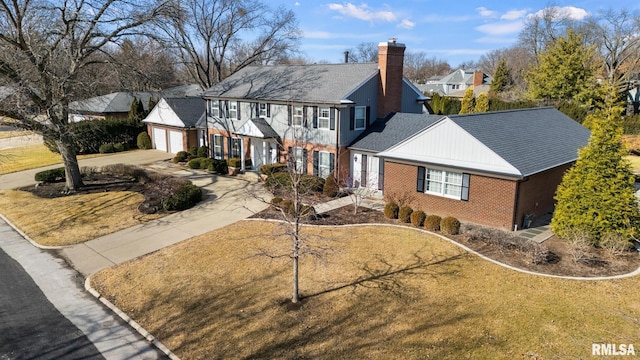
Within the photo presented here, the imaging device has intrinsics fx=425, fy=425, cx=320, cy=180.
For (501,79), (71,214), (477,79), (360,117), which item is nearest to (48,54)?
(71,214)

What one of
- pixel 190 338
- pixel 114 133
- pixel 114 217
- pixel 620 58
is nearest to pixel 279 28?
pixel 114 133

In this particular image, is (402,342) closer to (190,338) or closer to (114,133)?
(190,338)

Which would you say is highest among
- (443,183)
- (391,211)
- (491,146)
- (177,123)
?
(177,123)

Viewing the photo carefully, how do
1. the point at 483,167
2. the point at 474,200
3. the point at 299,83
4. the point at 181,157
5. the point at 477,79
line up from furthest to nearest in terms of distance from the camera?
the point at 477,79
the point at 181,157
the point at 299,83
the point at 474,200
the point at 483,167

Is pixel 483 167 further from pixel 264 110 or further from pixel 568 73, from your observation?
pixel 568 73

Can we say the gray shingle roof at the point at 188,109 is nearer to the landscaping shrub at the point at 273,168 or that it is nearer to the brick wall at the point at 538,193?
the landscaping shrub at the point at 273,168

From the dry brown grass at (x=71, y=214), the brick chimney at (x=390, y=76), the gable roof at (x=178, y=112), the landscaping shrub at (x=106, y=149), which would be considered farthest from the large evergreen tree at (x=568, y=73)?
the landscaping shrub at (x=106, y=149)
